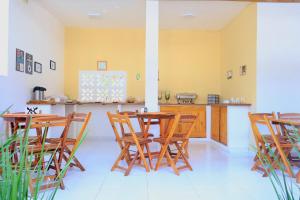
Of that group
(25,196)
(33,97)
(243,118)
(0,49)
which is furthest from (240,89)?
(25,196)

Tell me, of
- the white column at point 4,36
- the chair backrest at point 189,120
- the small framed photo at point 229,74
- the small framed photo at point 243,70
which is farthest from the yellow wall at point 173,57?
the chair backrest at point 189,120

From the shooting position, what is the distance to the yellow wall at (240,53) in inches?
205

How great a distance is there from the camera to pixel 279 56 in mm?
5012

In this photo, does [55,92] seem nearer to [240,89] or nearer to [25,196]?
[240,89]

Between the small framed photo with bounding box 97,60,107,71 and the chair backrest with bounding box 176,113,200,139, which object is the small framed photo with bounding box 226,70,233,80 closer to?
the chair backrest with bounding box 176,113,200,139

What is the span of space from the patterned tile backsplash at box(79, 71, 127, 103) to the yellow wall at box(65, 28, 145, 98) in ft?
0.47

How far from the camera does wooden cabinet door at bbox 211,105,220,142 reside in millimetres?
5902

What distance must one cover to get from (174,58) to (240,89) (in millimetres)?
2330

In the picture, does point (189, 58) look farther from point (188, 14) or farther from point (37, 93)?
point (37, 93)

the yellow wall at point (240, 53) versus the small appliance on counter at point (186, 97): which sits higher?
the yellow wall at point (240, 53)

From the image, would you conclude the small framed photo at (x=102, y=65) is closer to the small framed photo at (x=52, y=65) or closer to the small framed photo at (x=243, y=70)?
the small framed photo at (x=52, y=65)

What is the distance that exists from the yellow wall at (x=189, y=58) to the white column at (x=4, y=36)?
4.13 m

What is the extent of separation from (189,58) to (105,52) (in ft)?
7.88

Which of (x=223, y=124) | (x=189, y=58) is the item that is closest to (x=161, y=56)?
(x=189, y=58)
